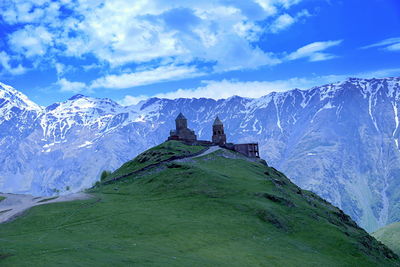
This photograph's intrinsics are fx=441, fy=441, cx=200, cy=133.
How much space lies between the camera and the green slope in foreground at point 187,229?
54.1 metres

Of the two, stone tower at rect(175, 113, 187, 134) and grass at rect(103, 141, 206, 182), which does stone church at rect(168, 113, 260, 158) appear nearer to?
stone tower at rect(175, 113, 187, 134)

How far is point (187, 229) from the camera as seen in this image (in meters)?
70.9

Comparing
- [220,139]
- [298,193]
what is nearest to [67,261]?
[298,193]

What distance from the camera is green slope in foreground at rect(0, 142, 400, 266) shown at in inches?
2128

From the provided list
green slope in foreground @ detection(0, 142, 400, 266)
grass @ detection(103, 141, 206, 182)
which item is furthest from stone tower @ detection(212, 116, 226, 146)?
green slope in foreground @ detection(0, 142, 400, 266)

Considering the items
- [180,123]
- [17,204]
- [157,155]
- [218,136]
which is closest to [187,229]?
[17,204]

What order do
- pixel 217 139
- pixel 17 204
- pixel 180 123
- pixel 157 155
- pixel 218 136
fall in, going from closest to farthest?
1. pixel 17 204
2. pixel 157 155
3. pixel 218 136
4. pixel 217 139
5. pixel 180 123

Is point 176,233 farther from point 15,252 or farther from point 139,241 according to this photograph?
point 15,252

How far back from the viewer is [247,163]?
139m

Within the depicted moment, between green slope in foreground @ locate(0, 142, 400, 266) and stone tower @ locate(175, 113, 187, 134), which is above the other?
stone tower @ locate(175, 113, 187, 134)

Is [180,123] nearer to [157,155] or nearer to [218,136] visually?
[218,136]

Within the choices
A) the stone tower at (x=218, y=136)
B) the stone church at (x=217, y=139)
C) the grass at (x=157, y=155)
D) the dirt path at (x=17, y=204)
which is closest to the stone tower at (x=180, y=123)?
the stone church at (x=217, y=139)

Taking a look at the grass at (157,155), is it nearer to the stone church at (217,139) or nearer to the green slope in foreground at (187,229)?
the stone church at (217,139)

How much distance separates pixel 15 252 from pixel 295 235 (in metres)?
50.6
